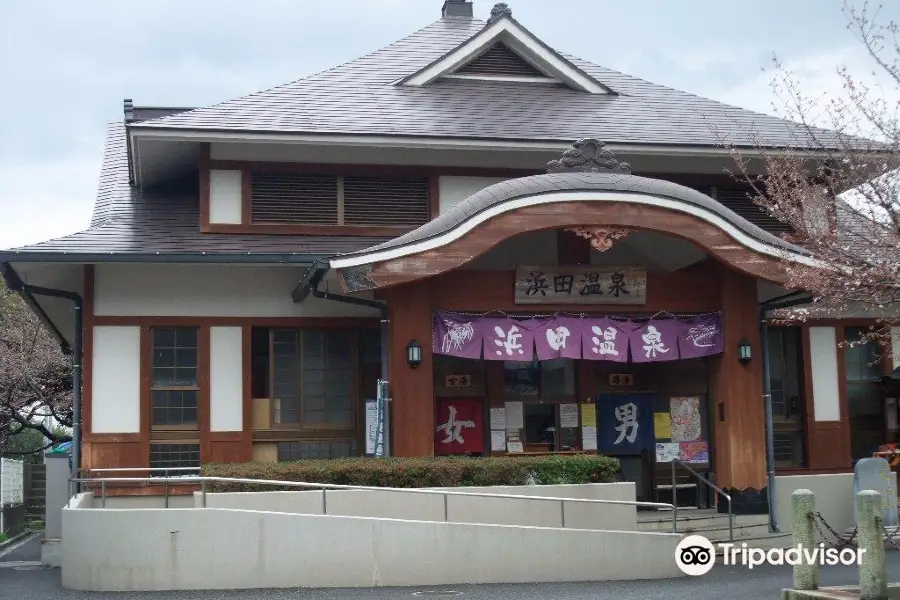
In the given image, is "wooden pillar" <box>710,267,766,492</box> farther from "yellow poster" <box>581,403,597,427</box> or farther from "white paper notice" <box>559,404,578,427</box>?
"white paper notice" <box>559,404,578,427</box>

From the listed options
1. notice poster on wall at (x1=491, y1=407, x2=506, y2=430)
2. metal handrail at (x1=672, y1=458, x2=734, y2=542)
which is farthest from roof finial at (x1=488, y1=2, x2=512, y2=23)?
metal handrail at (x1=672, y1=458, x2=734, y2=542)

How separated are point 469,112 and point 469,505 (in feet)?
26.0

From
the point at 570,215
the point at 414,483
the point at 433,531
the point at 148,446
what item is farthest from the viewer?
the point at 148,446

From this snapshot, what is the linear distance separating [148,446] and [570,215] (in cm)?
738

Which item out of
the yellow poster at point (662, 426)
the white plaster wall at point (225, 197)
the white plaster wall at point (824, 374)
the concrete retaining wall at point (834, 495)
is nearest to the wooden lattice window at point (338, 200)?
the white plaster wall at point (225, 197)

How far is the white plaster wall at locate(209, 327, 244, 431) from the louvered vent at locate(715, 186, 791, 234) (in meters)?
8.92

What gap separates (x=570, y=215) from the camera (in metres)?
16.2

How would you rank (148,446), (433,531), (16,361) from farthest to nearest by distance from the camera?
(16,361)
(148,446)
(433,531)

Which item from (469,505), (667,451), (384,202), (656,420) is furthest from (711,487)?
(384,202)

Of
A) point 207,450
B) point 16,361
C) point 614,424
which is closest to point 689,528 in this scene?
point 614,424

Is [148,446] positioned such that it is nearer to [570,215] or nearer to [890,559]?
[570,215]

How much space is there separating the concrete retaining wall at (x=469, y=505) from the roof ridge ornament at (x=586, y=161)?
468 cm

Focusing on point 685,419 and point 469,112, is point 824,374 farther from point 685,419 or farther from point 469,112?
point 469,112

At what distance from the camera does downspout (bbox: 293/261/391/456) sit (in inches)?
640
